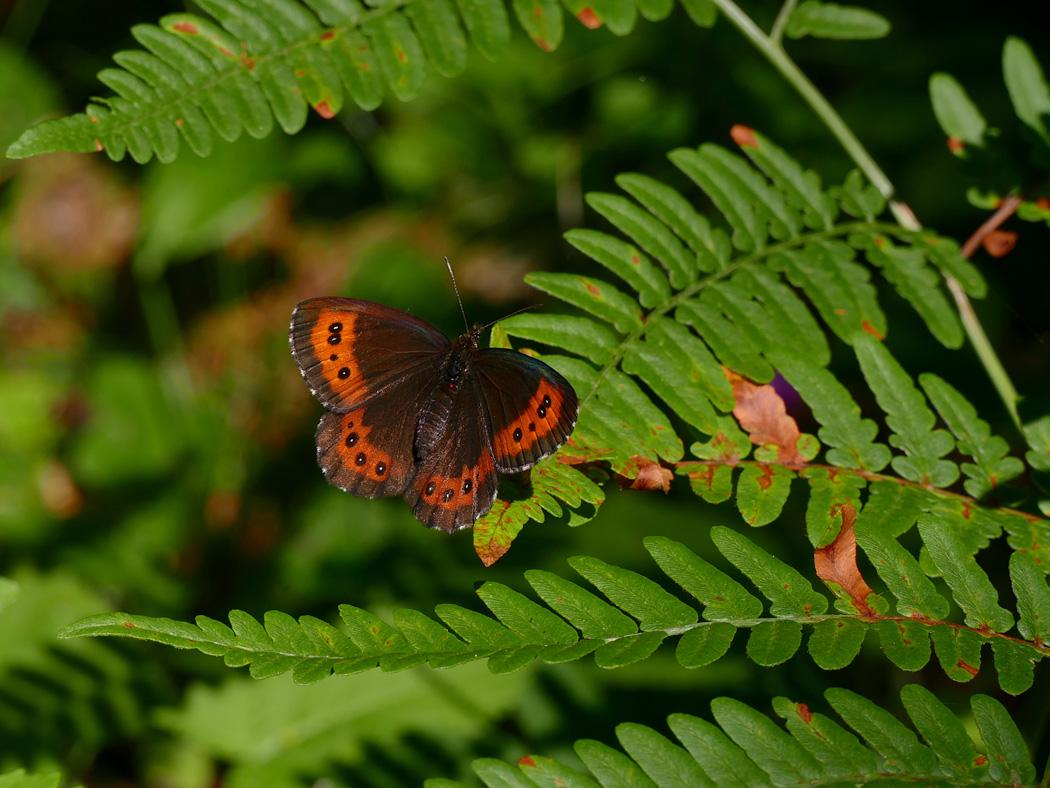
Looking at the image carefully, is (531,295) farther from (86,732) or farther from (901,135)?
(86,732)

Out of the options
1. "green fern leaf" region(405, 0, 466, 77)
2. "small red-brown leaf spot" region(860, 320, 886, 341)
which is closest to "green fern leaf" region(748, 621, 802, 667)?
"small red-brown leaf spot" region(860, 320, 886, 341)

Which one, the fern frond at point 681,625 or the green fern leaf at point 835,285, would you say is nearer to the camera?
the fern frond at point 681,625

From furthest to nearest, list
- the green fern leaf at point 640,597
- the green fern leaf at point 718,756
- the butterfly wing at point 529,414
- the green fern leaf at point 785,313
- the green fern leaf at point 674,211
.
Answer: the green fern leaf at point 674,211, the green fern leaf at point 785,313, the butterfly wing at point 529,414, the green fern leaf at point 640,597, the green fern leaf at point 718,756

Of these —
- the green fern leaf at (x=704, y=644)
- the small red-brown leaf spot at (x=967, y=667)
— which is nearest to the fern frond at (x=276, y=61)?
the green fern leaf at (x=704, y=644)

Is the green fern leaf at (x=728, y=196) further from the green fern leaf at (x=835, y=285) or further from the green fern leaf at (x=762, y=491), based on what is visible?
the green fern leaf at (x=762, y=491)

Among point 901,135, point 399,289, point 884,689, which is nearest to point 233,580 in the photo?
point 399,289

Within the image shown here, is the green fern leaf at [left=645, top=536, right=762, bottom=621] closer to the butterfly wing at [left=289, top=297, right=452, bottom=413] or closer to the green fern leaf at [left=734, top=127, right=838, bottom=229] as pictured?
the butterfly wing at [left=289, top=297, right=452, bottom=413]
